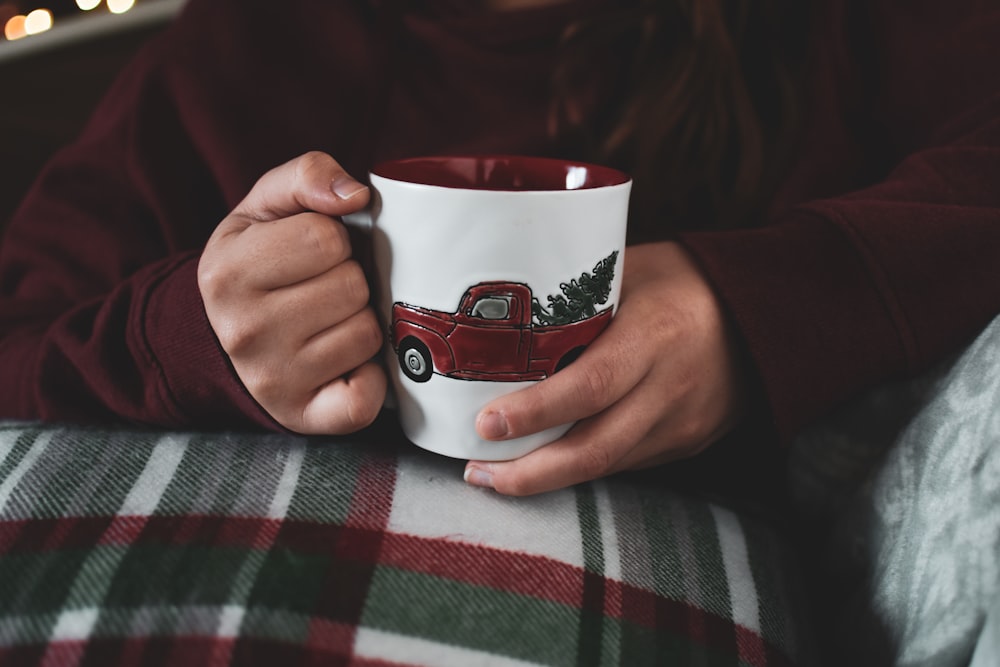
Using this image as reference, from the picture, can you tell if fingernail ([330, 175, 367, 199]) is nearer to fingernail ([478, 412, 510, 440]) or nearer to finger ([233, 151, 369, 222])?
finger ([233, 151, 369, 222])

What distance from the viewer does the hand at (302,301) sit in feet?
1.55

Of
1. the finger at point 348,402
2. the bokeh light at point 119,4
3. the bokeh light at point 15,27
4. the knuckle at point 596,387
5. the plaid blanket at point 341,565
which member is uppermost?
the bokeh light at point 119,4

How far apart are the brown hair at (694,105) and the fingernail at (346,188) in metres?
0.45

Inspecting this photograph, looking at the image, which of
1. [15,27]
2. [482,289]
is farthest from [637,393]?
[15,27]

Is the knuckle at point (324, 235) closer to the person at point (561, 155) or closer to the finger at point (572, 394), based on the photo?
the person at point (561, 155)

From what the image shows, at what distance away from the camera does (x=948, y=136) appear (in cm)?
69

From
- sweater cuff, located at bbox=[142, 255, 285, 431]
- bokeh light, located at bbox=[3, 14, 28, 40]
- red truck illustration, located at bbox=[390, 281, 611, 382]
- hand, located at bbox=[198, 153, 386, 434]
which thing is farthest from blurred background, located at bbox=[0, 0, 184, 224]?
red truck illustration, located at bbox=[390, 281, 611, 382]

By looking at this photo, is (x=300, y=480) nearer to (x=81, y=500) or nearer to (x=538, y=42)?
(x=81, y=500)

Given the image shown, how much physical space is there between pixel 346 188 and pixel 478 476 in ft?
0.77

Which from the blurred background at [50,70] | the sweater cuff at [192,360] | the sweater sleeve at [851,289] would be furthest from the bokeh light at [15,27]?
the sweater sleeve at [851,289]

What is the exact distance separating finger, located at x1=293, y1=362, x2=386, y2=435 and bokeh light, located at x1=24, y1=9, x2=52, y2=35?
1.03 meters

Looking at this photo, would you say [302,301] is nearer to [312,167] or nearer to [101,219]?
[312,167]

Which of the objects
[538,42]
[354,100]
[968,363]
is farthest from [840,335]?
[354,100]

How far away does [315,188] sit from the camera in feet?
1.56
